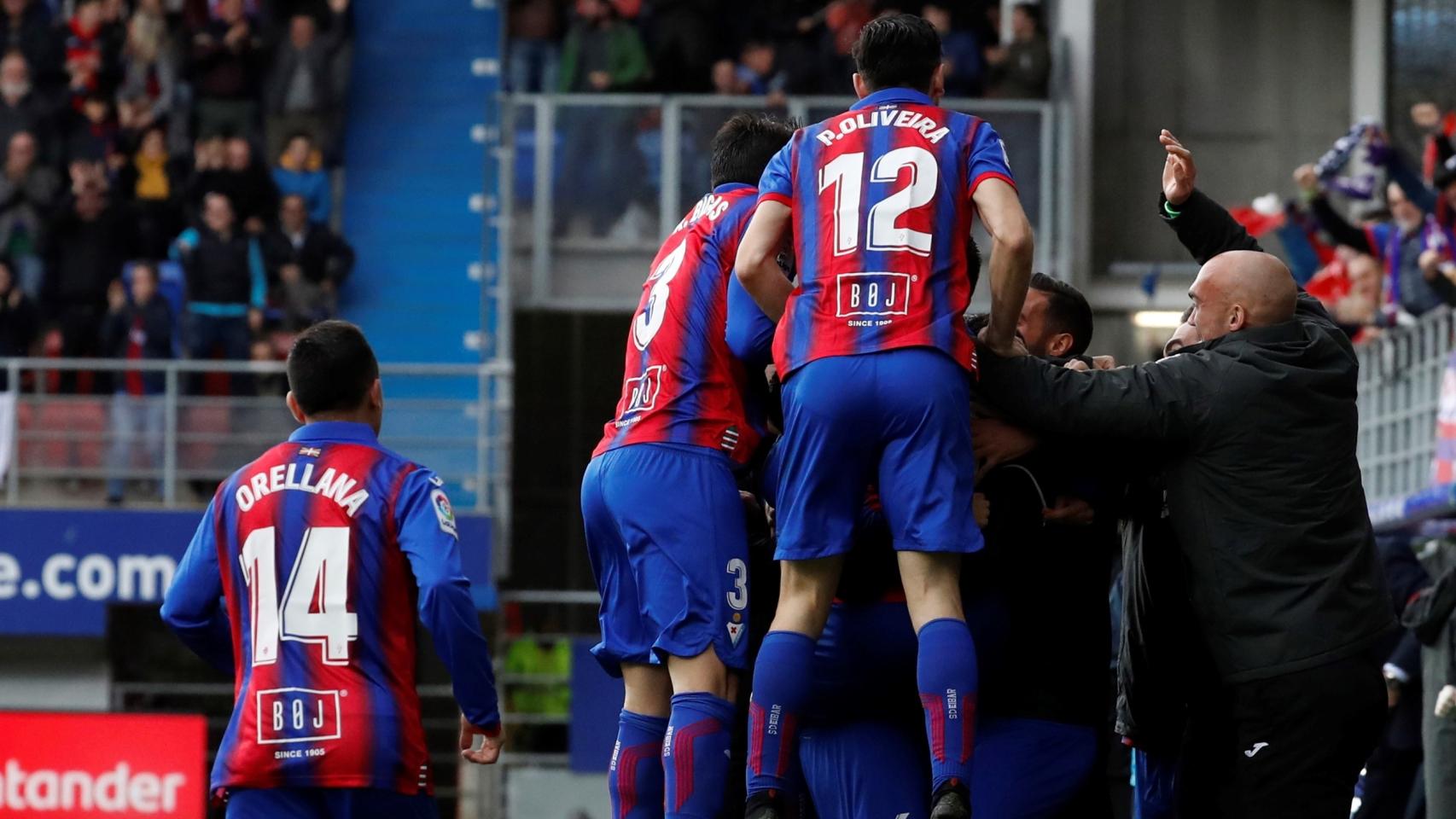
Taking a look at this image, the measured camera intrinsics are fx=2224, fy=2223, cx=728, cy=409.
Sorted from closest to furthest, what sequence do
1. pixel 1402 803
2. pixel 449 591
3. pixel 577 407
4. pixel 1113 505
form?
pixel 449 591 → pixel 1113 505 → pixel 1402 803 → pixel 577 407

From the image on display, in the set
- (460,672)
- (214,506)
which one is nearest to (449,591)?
(460,672)

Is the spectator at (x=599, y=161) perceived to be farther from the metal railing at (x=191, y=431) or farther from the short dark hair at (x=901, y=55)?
the short dark hair at (x=901, y=55)

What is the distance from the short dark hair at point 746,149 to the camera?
704 cm

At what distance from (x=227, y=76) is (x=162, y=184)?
45.8 inches

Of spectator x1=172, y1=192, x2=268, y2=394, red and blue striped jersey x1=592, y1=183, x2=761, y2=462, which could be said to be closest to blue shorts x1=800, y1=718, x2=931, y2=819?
red and blue striped jersey x1=592, y1=183, x2=761, y2=462

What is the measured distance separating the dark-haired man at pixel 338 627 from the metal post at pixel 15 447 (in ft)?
Answer: 36.8

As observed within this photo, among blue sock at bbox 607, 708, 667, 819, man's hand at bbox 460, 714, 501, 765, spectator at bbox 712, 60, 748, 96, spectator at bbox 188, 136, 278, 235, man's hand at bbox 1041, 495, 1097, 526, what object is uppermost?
spectator at bbox 712, 60, 748, 96

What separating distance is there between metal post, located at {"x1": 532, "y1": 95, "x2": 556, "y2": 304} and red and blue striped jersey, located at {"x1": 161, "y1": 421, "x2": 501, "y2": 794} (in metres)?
12.5

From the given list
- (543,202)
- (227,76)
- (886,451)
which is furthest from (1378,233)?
(227,76)

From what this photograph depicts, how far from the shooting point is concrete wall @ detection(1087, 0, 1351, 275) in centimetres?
2030

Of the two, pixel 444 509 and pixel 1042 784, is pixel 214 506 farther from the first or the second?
pixel 1042 784

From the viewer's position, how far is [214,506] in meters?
6.20

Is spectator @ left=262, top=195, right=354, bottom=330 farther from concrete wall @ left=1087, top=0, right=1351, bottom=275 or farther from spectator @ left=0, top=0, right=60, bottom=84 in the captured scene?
concrete wall @ left=1087, top=0, right=1351, bottom=275

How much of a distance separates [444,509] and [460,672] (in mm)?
448
